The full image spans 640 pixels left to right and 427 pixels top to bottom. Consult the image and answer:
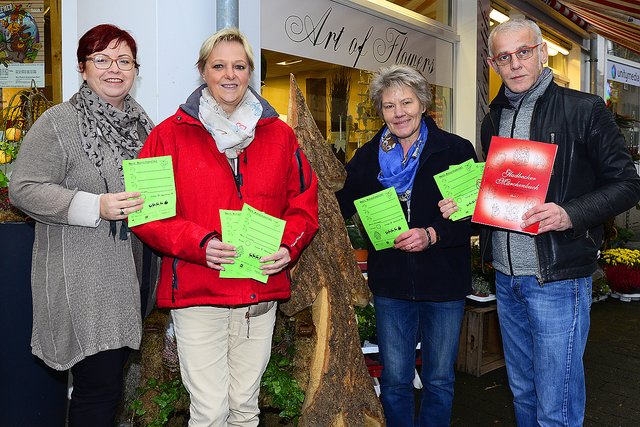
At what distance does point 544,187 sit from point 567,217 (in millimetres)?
140

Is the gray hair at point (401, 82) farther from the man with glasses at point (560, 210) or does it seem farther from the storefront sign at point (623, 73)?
the storefront sign at point (623, 73)

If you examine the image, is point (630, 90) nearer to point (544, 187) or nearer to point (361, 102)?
point (361, 102)

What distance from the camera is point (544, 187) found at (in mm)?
2252

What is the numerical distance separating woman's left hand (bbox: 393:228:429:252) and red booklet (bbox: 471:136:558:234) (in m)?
0.27

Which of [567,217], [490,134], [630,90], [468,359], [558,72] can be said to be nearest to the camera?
[567,217]

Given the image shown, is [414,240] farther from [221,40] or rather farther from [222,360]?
[221,40]

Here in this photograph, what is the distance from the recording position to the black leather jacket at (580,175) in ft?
7.28

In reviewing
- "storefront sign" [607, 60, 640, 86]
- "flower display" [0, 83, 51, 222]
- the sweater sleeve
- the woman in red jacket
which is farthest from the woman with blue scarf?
"storefront sign" [607, 60, 640, 86]

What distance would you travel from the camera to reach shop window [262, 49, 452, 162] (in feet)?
15.3

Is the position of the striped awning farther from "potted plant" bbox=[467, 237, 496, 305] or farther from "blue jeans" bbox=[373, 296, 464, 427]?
"blue jeans" bbox=[373, 296, 464, 427]

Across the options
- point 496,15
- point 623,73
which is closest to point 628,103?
point 623,73

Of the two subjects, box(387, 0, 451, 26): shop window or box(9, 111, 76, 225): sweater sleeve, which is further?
box(387, 0, 451, 26): shop window

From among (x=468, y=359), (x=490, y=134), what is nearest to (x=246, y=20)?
(x=490, y=134)

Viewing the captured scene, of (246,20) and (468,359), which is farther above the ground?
(246,20)
